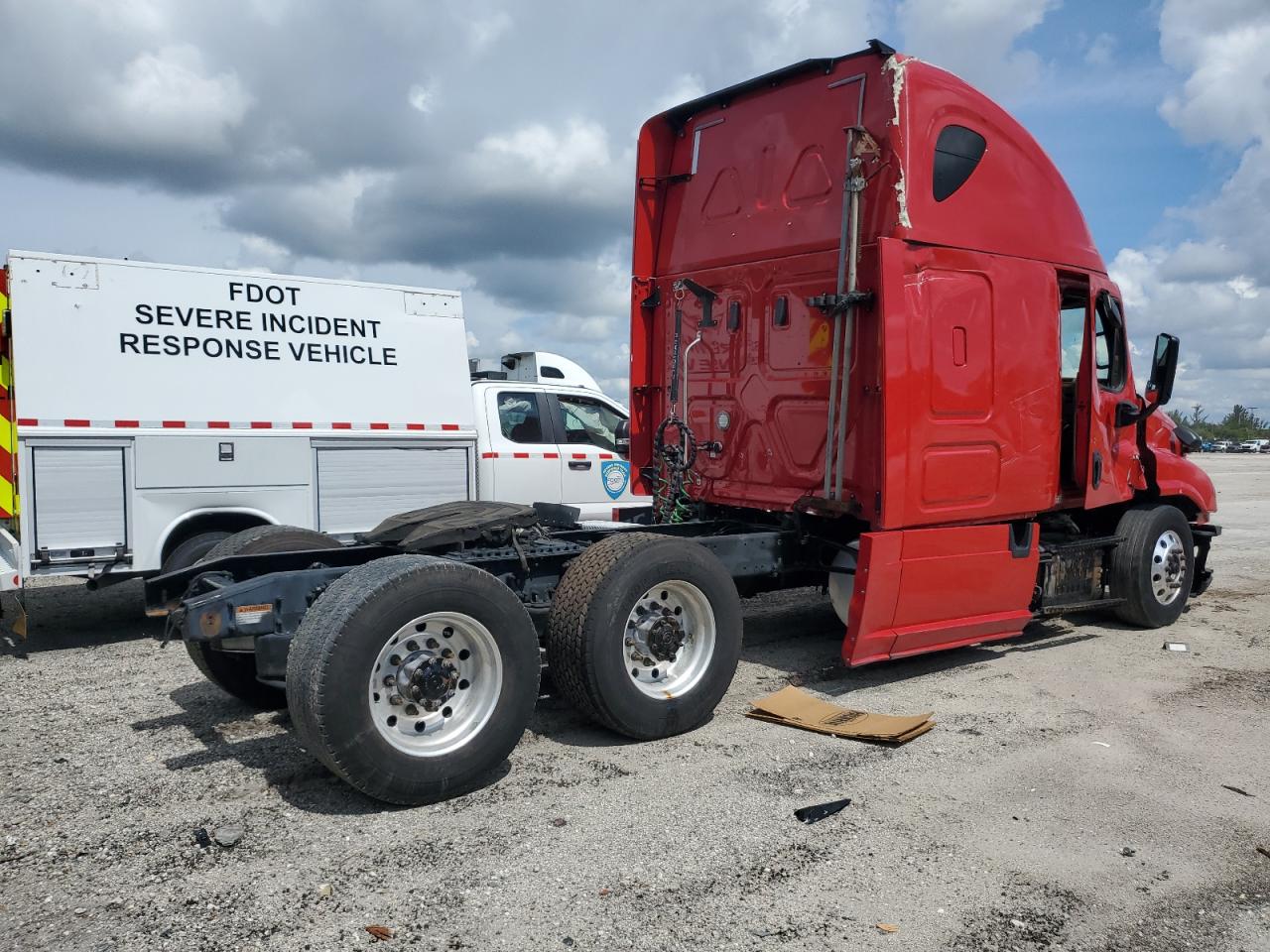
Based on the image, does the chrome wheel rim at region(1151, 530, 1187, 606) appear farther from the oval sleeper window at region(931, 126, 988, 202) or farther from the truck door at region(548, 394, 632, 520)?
the truck door at region(548, 394, 632, 520)

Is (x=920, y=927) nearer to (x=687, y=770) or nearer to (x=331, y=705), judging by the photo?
(x=687, y=770)

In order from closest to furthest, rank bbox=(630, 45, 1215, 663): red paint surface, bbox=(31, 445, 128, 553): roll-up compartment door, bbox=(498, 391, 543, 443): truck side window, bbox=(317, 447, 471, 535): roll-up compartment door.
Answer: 1. bbox=(630, 45, 1215, 663): red paint surface
2. bbox=(31, 445, 128, 553): roll-up compartment door
3. bbox=(317, 447, 471, 535): roll-up compartment door
4. bbox=(498, 391, 543, 443): truck side window

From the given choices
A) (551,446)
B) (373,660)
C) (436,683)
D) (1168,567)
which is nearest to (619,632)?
(436,683)

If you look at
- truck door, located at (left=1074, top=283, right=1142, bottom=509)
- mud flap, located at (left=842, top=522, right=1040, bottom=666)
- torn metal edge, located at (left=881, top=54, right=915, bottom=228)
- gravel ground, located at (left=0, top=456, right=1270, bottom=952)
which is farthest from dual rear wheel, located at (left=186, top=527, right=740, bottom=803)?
truck door, located at (left=1074, top=283, right=1142, bottom=509)

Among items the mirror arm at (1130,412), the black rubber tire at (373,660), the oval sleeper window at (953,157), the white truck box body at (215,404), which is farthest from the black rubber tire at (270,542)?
the mirror arm at (1130,412)

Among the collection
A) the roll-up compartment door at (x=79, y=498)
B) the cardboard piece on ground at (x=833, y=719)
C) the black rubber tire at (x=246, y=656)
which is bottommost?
the cardboard piece on ground at (x=833, y=719)

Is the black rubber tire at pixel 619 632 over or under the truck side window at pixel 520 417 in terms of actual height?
under

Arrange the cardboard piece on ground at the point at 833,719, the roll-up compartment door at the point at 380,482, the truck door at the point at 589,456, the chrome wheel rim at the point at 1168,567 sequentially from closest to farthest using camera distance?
the cardboard piece on ground at the point at 833,719 → the chrome wheel rim at the point at 1168,567 → the roll-up compartment door at the point at 380,482 → the truck door at the point at 589,456

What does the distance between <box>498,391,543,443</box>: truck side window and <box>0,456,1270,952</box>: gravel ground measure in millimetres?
3878

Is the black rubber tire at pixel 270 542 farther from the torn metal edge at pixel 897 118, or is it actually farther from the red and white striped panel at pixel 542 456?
→ the torn metal edge at pixel 897 118

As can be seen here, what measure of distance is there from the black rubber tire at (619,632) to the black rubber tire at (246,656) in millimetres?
1511

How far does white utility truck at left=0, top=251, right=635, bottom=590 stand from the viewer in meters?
6.86

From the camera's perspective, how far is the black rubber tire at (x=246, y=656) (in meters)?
5.17

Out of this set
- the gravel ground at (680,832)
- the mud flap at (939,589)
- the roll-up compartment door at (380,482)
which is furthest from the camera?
the roll-up compartment door at (380,482)
